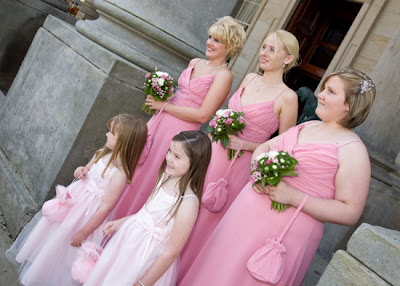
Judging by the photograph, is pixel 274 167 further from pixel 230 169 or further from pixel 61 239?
pixel 61 239

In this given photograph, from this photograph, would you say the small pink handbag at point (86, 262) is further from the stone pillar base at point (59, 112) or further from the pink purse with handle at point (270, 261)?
the stone pillar base at point (59, 112)

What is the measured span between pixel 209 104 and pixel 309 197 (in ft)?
4.21

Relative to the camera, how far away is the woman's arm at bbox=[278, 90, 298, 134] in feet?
9.83

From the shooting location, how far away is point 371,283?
5.58 feet

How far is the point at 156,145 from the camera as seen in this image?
3334 mm

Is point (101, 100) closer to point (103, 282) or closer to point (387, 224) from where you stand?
point (103, 282)

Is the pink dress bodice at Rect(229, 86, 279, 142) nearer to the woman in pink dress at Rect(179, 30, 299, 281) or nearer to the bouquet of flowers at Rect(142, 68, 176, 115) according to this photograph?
the woman in pink dress at Rect(179, 30, 299, 281)

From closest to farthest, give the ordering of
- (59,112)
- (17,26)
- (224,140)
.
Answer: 1. (224,140)
2. (59,112)
3. (17,26)

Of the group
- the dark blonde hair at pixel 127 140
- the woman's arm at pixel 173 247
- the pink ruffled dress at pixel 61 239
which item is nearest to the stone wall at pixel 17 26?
the pink ruffled dress at pixel 61 239

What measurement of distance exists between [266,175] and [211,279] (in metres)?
0.76

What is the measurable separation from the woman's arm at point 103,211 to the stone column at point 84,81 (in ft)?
3.03

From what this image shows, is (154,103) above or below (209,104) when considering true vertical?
below

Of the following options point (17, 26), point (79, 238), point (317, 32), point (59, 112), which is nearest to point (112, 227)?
point (79, 238)

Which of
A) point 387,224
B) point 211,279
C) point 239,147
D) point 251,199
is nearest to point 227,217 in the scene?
point 251,199
